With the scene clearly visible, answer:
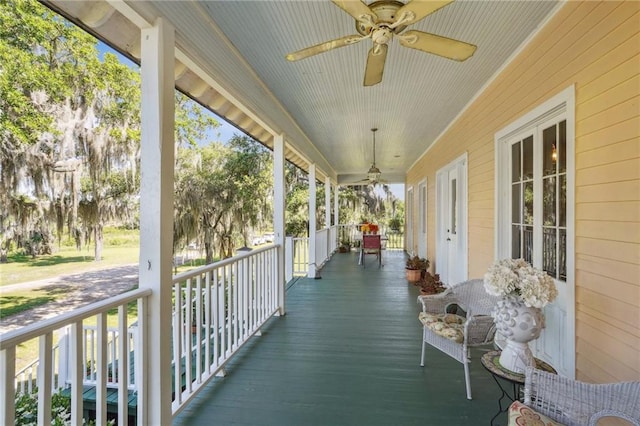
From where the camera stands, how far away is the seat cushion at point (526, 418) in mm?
1208

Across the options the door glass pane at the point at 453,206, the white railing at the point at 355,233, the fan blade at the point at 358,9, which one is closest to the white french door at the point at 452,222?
the door glass pane at the point at 453,206

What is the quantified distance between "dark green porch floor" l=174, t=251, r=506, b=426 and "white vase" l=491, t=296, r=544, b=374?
1.53 ft

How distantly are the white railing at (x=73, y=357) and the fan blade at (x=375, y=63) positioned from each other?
6.06ft

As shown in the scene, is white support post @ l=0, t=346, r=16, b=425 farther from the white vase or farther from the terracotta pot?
the terracotta pot

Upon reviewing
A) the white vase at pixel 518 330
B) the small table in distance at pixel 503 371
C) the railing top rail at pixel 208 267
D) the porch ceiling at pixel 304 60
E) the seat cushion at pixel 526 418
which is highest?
the porch ceiling at pixel 304 60

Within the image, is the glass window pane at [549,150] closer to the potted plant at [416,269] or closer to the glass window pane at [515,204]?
the glass window pane at [515,204]

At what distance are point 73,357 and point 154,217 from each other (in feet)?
2.26

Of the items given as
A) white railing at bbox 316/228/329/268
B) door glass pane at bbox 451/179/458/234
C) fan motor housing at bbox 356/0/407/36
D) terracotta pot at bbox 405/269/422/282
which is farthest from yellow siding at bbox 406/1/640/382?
white railing at bbox 316/228/329/268

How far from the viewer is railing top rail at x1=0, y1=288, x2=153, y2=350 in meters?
0.97

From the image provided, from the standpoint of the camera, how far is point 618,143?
61.7 inches

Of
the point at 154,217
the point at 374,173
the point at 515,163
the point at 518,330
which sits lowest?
the point at 518,330

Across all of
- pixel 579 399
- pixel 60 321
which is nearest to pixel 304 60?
pixel 60 321

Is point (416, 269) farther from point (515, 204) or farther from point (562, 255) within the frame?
point (562, 255)

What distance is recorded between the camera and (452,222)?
198 inches
